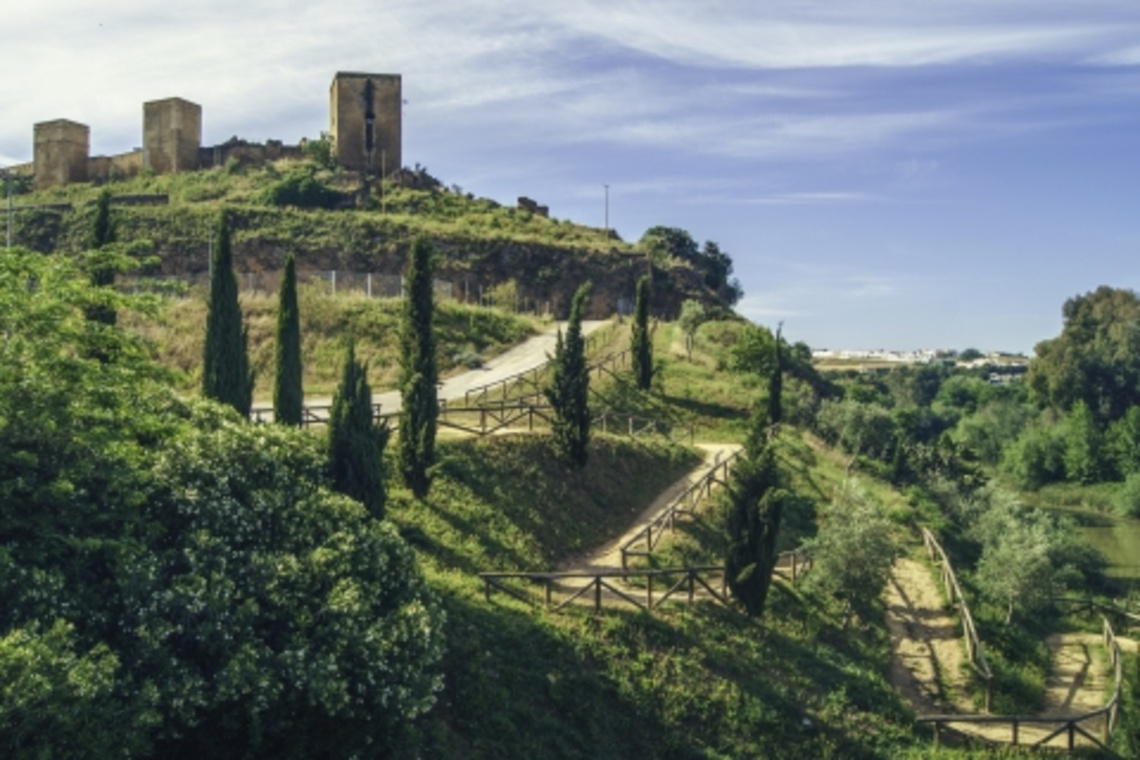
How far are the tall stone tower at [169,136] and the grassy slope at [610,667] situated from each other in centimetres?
5037

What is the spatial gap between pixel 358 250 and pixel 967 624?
42.0m

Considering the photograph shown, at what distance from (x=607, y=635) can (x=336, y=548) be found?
5268 millimetres

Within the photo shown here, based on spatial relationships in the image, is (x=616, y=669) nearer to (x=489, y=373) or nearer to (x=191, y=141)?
(x=489, y=373)

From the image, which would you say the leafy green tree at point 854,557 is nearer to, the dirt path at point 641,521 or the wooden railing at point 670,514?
the wooden railing at point 670,514

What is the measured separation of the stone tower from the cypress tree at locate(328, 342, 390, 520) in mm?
56805

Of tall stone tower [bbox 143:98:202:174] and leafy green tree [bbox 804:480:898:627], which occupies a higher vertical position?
tall stone tower [bbox 143:98:202:174]

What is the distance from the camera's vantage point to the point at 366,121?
6631cm

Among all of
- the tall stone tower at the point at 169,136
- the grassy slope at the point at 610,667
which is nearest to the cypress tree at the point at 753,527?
the grassy slope at the point at 610,667

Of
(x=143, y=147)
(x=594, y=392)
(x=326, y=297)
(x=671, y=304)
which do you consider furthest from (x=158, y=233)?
(x=594, y=392)

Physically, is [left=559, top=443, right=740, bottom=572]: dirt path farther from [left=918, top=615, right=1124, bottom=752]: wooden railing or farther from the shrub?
the shrub

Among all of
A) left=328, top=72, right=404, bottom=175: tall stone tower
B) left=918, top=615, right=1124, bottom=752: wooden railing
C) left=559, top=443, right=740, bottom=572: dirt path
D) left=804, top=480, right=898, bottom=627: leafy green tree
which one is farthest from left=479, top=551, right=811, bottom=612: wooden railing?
left=328, top=72, right=404, bottom=175: tall stone tower

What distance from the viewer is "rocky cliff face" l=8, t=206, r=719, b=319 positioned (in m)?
55.7

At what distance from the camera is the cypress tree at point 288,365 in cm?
2273

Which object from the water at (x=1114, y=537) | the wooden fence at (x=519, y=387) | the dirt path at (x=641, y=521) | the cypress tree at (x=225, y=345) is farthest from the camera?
the water at (x=1114, y=537)
